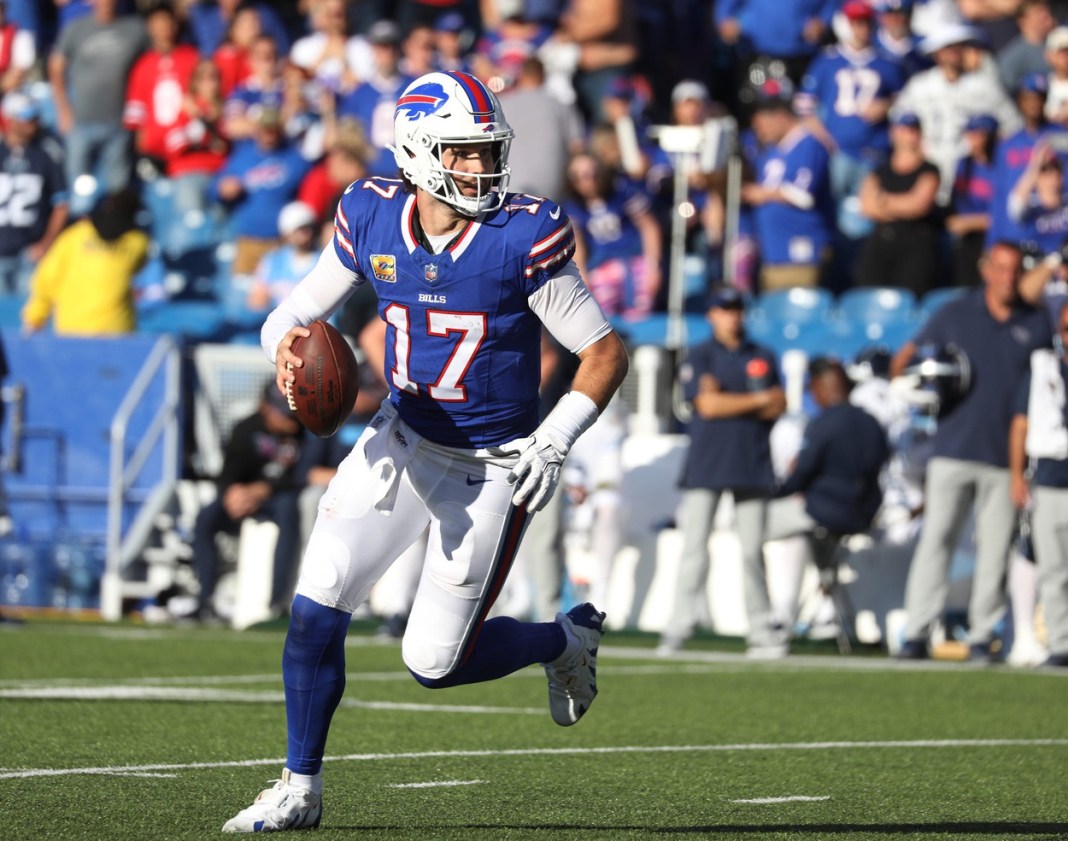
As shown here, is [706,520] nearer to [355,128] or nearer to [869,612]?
[869,612]

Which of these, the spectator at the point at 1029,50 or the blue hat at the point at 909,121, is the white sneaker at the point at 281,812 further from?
the spectator at the point at 1029,50

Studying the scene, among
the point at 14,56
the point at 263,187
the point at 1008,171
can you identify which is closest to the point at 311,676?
the point at 1008,171

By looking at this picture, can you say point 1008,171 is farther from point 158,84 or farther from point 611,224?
point 158,84

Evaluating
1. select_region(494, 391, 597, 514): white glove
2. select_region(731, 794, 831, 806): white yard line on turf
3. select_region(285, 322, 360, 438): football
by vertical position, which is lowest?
select_region(731, 794, 831, 806): white yard line on turf

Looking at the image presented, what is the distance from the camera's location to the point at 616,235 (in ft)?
42.1

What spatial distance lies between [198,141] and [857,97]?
5.02m

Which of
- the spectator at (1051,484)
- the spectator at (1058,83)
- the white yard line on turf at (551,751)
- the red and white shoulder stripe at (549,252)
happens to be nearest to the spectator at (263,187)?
the spectator at (1058,83)

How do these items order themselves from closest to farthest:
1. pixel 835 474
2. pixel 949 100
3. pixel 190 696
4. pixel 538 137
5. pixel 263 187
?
pixel 190 696, pixel 835 474, pixel 538 137, pixel 949 100, pixel 263 187

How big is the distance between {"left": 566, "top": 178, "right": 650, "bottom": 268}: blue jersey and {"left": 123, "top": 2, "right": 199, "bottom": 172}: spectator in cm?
382

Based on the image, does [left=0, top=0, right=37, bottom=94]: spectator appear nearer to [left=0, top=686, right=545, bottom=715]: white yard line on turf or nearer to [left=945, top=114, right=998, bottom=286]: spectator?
[left=945, top=114, right=998, bottom=286]: spectator

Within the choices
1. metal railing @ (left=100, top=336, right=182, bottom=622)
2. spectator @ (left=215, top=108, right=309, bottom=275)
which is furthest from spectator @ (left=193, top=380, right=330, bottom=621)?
spectator @ (left=215, top=108, right=309, bottom=275)

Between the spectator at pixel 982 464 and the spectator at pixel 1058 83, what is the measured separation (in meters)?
2.34

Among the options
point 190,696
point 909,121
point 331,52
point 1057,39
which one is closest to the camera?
point 190,696

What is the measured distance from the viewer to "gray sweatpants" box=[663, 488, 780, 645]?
10.0 m
